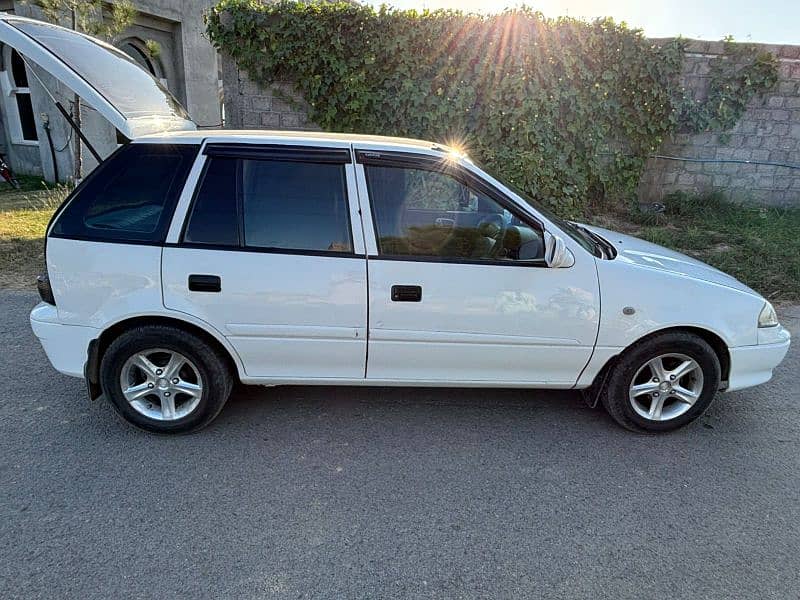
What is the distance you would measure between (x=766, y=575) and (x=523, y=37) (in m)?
7.34

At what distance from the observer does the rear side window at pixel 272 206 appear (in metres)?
2.83

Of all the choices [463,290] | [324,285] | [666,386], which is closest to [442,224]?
[463,290]

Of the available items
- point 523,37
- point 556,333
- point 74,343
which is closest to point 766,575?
point 556,333

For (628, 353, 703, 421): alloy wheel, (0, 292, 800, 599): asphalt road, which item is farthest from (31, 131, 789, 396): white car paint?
(0, 292, 800, 599): asphalt road

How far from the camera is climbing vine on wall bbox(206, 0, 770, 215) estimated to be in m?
7.36

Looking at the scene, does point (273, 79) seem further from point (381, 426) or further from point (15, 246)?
point (381, 426)

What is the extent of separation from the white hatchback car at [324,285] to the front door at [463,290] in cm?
1

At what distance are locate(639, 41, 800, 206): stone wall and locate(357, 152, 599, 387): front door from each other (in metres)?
7.09

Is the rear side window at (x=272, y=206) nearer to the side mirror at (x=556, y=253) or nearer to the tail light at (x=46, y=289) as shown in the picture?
the tail light at (x=46, y=289)

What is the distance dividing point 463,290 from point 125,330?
6.53 feet

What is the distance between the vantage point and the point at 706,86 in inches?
325

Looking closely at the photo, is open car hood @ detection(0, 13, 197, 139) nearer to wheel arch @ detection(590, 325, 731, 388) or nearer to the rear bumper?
the rear bumper

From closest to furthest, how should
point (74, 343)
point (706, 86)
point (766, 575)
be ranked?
point (766, 575) → point (74, 343) → point (706, 86)

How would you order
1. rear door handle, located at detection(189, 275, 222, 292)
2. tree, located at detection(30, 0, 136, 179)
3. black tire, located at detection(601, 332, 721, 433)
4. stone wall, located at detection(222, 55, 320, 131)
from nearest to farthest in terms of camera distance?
rear door handle, located at detection(189, 275, 222, 292), black tire, located at detection(601, 332, 721, 433), tree, located at detection(30, 0, 136, 179), stone wall, located at detection(222, 55, 320, 131)
